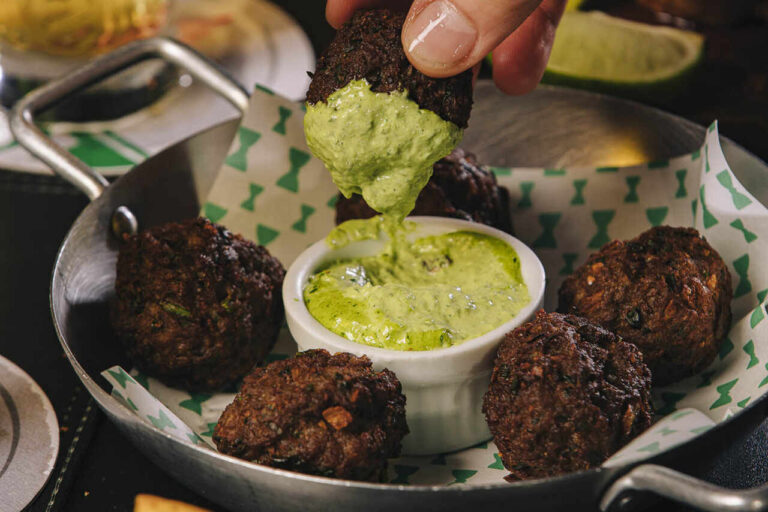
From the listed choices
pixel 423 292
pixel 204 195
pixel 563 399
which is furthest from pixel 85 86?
pixel 563 399

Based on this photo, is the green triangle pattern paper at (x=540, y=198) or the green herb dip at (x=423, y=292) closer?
the green herb dip at (x=423, y=292)

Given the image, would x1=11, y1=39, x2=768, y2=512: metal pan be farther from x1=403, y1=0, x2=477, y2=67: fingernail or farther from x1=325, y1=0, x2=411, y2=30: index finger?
x1=403, y1=0, x2=477, y2=67: fingernail

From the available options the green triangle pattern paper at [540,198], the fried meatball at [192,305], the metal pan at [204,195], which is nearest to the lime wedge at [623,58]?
the metal pan at [204,195]

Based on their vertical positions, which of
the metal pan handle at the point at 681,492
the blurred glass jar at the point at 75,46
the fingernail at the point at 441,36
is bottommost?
the blurred glass jar at the point at 75,46

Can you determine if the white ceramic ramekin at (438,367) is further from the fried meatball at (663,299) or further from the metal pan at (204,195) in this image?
the metal pan at (204,195)

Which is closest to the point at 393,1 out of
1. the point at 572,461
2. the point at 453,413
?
the point at 453,413

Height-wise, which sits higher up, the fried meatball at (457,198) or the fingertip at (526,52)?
the fingertip at (526,52)
